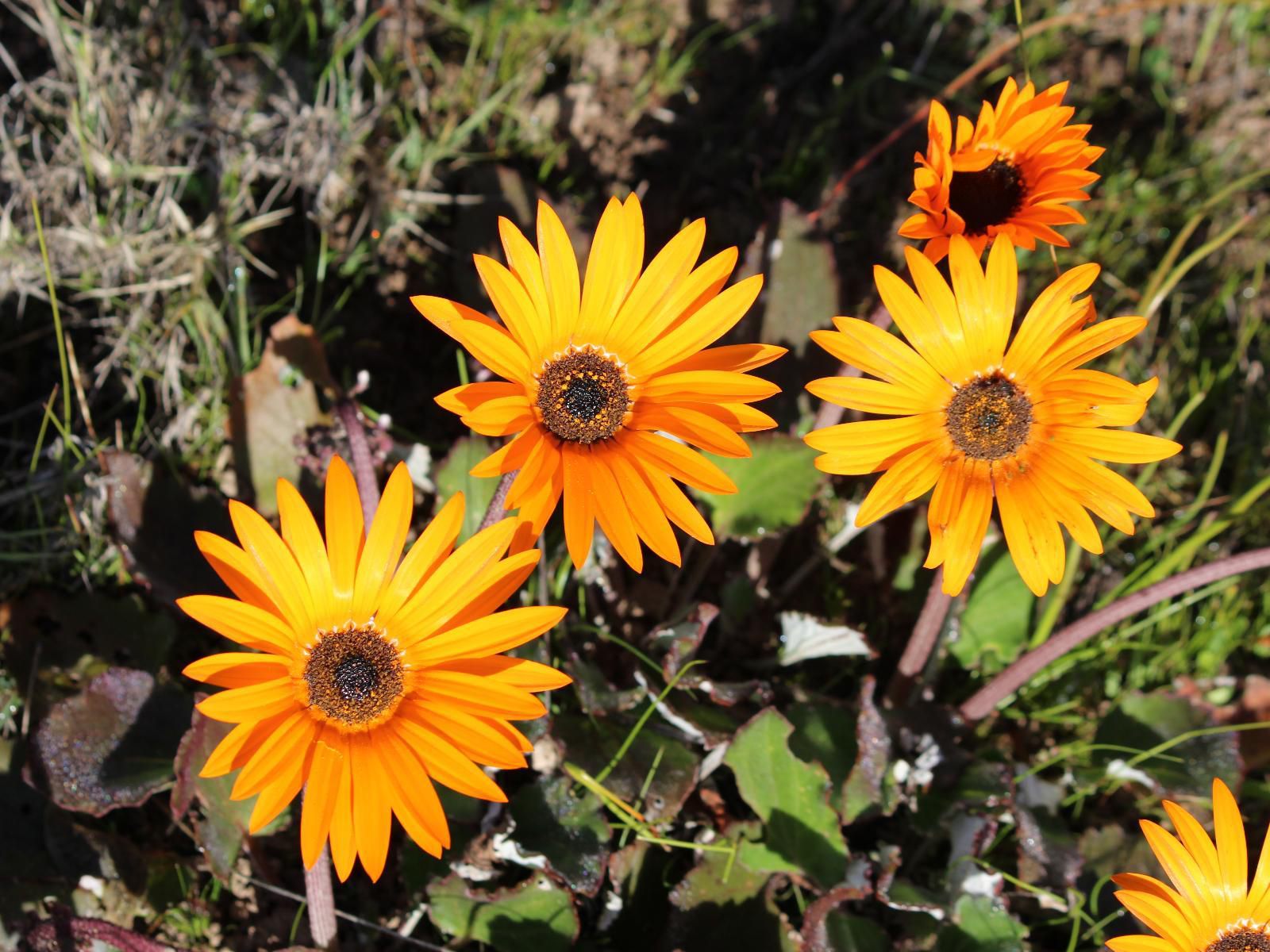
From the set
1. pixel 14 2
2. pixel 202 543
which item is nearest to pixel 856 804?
pixel 202 543

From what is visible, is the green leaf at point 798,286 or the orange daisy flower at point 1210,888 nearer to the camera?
the orange daisy flower at point 1210,888

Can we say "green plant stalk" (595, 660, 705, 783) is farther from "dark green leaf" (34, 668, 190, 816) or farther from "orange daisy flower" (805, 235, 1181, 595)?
"dark green leaf" (34, 668, 190, 816)

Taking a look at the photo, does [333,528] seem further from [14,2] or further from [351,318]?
[14,2]

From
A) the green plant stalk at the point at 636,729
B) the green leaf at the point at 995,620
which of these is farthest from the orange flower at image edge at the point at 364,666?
the green leaf at the point at 995,620

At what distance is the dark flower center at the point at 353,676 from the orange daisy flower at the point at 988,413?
102 centimetres

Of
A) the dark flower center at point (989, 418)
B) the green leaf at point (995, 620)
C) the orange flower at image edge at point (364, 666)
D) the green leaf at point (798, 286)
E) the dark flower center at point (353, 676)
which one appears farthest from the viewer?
the green leaf at point (798, 286)

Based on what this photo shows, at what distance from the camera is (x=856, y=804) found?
3037 mm

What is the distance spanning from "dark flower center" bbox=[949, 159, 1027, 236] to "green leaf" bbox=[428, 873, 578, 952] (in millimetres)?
1874

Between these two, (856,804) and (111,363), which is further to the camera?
(111,363)

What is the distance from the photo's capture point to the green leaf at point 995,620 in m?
3.54

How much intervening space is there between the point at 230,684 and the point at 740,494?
5.15 ft

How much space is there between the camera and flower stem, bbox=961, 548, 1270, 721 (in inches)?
109

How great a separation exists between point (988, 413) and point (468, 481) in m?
1.42

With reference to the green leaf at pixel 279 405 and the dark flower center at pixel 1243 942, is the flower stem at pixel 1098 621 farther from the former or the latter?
the green leaf at pixel 279 405
